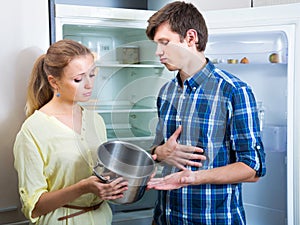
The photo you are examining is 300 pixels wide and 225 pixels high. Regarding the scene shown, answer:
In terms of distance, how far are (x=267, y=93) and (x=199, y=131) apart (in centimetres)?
75

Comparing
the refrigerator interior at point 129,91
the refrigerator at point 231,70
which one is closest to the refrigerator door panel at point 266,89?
the refrigerator at point 231,70

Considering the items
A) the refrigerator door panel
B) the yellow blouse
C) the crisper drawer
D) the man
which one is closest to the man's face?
the man

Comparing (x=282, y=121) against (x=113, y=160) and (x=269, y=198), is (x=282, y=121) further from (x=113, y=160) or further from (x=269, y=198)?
(x=113, y=160)

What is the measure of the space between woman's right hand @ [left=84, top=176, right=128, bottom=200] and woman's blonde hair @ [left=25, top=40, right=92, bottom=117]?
0.36 metres

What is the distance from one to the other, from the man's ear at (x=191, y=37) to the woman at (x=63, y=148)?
302 mm

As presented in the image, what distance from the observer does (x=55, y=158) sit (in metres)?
1.26

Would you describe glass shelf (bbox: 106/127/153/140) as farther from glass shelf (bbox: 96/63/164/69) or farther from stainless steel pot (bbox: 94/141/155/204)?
glass shelf (bbox: 96/63/164/69)

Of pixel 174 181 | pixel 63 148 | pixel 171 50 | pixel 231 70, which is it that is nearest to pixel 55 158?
pixel 63 148

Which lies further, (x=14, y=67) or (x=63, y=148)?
(x=14, y=67)

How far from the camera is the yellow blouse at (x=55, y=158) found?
1.23 meters

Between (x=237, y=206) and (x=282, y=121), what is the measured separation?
0.64 meters

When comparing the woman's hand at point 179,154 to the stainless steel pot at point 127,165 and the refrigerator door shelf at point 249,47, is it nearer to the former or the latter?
the stainless steel pot at point 127,165

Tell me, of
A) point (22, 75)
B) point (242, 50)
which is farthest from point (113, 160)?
point (242, 50)

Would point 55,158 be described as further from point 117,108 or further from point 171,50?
point 171,50
